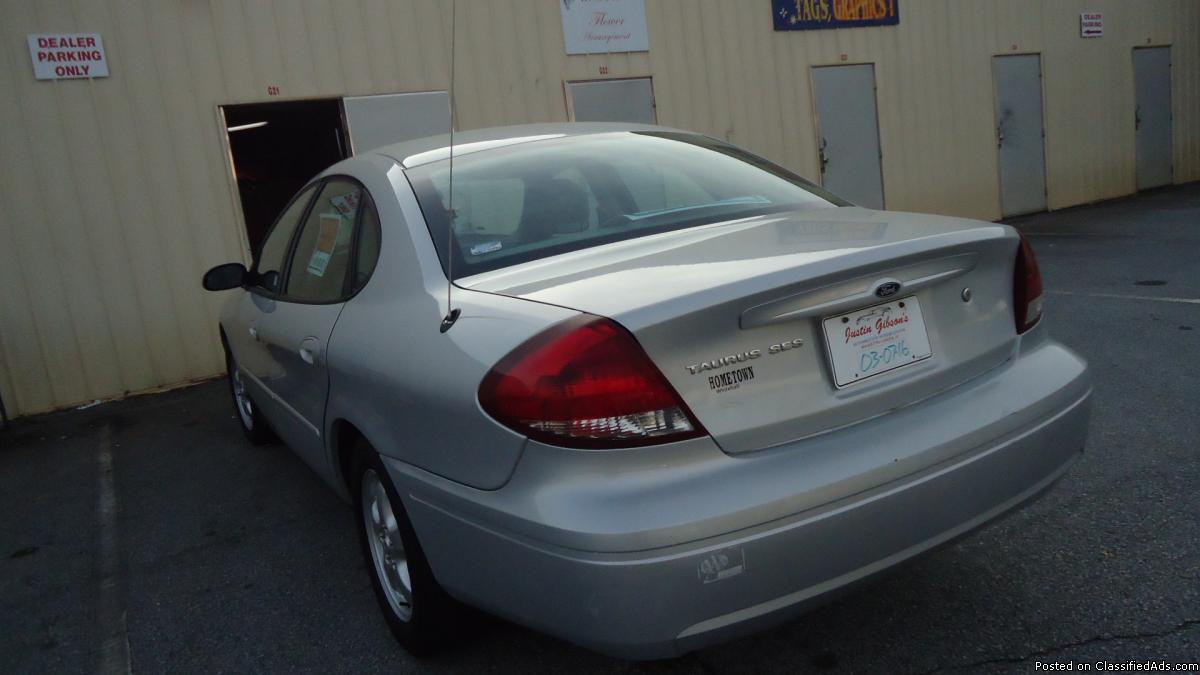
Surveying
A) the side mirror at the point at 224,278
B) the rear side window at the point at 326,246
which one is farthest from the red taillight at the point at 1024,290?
the side mirror at the point at 224,278

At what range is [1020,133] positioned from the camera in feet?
44.1

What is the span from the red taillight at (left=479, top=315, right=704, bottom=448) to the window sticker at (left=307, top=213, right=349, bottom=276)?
147 cm

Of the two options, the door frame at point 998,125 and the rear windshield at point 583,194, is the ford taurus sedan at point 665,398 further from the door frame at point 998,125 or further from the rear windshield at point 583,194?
the door frame at point 998,125

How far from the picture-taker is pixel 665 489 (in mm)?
1842

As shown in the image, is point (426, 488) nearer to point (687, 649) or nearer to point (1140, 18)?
point (687, 649)

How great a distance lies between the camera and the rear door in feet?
9.71

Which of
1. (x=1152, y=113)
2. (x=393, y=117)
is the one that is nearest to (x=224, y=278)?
(x=393, y=117)

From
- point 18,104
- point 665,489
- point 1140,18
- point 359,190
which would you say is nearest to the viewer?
point 665,489

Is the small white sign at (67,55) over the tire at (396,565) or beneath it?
over

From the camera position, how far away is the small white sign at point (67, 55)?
670 centimetres

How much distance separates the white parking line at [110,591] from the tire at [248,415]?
715 mm

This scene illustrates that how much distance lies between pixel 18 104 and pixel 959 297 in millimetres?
6864

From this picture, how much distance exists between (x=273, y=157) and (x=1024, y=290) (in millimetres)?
10973

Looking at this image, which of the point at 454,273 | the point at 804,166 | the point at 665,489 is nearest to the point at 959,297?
the point at 665,489
